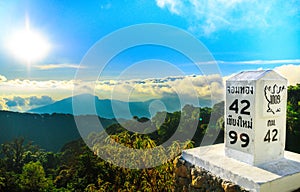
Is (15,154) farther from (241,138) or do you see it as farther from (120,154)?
(241,138)

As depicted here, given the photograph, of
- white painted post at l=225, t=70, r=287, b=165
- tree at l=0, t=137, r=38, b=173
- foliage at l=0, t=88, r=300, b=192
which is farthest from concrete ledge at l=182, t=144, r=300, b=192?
tree at l=0, t=137, r=38, b=173

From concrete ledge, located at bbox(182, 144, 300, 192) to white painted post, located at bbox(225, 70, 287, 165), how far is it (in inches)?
3.0

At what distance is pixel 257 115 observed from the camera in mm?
1755

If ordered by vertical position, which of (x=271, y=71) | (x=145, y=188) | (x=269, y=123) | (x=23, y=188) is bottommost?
(x=23, y=188)

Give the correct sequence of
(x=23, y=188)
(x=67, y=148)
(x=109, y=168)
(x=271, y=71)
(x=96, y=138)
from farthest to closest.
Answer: (x=67, y=148) < (x=23, y=188) < (x=96, y=138) < (x=109, y=168) < (x=271, y=71)

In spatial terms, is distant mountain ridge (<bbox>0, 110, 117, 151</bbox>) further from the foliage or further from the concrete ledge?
the concrete ledge

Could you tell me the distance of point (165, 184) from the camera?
10.0 feet

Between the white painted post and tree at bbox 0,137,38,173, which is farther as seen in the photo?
tree at bbox 0,137,38,173

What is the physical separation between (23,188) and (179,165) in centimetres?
344

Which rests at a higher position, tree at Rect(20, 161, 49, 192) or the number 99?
the number 99

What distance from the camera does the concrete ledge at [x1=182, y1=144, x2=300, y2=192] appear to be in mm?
1531

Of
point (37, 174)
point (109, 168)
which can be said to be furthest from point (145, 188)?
point (37, 174)

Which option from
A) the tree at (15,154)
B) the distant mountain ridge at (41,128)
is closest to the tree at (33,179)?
the tree at (15,154)

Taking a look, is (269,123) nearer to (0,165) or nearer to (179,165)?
(179,165)
